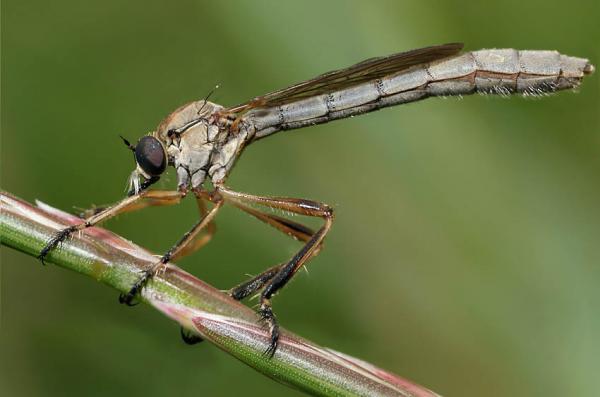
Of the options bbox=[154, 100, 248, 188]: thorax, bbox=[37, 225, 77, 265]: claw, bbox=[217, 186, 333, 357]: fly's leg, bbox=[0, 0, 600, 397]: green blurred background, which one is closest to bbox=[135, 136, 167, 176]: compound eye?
bbox=[154, 100, 248, 188]: thorax

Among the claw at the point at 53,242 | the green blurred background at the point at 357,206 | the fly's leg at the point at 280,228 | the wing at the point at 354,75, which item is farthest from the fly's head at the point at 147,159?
Result: the claw at the point at 53,242

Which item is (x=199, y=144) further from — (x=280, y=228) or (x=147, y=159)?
(x=280, y=228)

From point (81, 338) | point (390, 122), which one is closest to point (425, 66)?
point (390, 122)

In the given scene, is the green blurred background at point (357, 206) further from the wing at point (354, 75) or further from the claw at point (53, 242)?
the claw at point (53, 242)

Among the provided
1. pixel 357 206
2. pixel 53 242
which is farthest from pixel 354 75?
pixel 53 242

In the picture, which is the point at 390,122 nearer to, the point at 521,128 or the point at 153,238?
the point at 521,128

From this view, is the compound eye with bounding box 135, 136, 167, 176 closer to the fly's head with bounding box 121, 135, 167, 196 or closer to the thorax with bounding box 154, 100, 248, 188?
the fly's head with bounding box 121, 135, 167, 196

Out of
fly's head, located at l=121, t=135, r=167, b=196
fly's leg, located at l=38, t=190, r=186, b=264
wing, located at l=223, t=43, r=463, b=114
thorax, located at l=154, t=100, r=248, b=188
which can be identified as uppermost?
wing, located at l=223, t=43, r=463, b=114

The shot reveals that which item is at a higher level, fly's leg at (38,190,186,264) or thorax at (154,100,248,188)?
thorax at (154,100,248,188)
